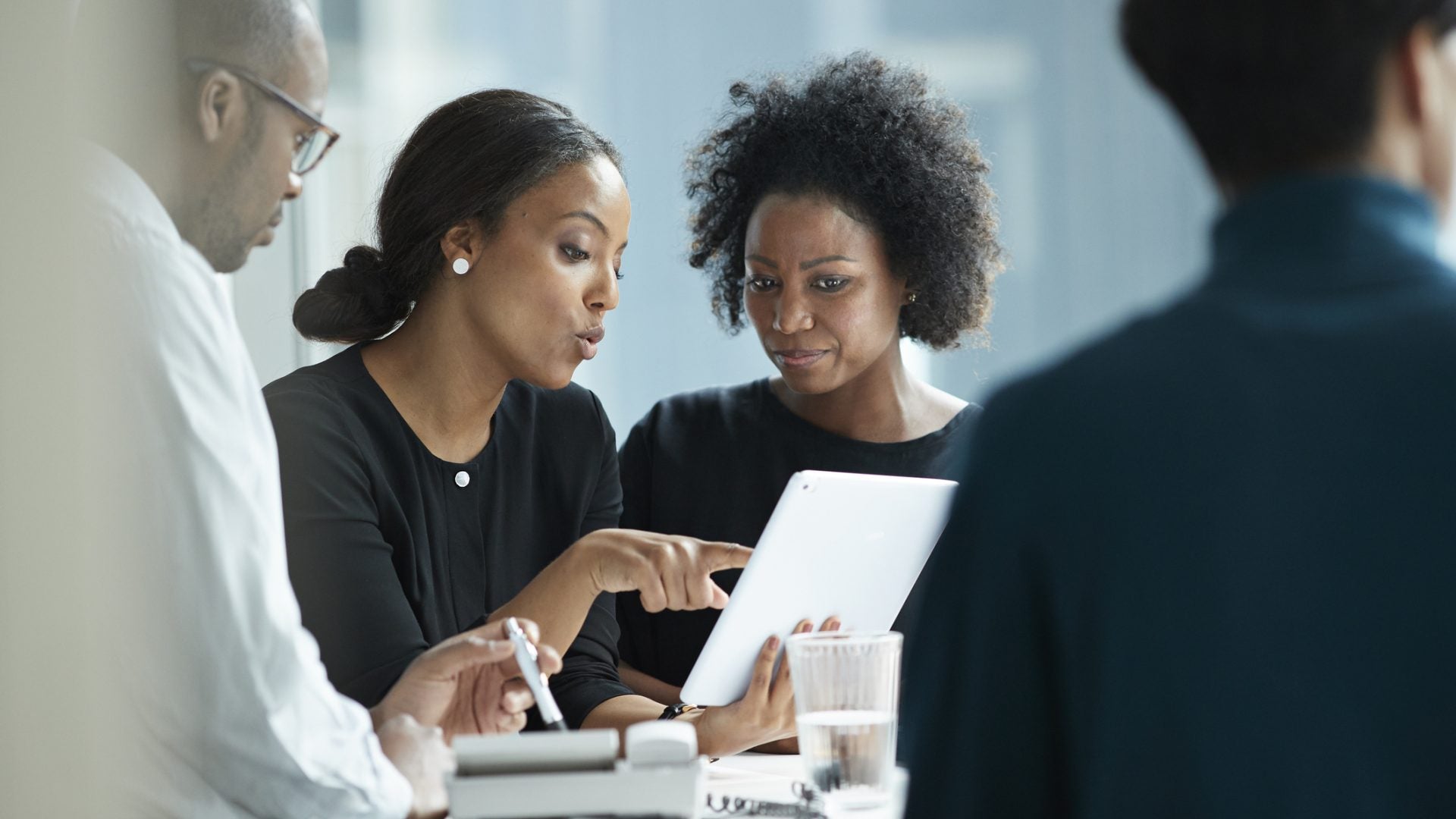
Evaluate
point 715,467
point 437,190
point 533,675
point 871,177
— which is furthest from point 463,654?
point 871,177

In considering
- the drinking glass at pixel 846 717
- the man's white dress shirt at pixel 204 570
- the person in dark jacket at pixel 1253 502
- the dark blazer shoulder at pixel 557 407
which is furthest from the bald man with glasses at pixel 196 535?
the dark blazer shoulder at pixel 557 407

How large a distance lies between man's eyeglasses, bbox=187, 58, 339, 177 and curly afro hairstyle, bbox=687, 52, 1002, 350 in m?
0.97

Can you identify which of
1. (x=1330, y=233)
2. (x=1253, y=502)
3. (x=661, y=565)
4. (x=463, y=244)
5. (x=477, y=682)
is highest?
(x=463, y=244)

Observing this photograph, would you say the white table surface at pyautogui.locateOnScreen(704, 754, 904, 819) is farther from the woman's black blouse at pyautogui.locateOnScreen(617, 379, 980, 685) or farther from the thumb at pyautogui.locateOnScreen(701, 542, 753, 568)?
the woman's black blouse at pyautogui.locateOnScreen(617, 379, 980, 685)

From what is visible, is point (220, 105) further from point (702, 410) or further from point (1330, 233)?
point (702, 410)

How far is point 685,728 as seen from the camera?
3.19 ft

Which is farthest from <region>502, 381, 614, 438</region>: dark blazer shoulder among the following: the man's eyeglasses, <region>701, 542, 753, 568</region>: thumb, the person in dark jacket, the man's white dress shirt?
the person in dark jacket

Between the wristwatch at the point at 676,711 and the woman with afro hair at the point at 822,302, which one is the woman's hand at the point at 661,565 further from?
the woman with afro hair at the point at 822,302

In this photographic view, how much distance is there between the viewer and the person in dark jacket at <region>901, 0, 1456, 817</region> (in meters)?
0.61

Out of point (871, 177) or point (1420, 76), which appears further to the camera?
point (871, 177)

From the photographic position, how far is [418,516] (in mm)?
1762

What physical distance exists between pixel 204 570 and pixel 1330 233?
2.60ft

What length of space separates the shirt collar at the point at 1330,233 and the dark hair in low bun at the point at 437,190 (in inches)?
51.0

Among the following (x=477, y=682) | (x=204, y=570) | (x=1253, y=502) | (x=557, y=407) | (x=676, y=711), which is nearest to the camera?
(x=1253, y=502)
